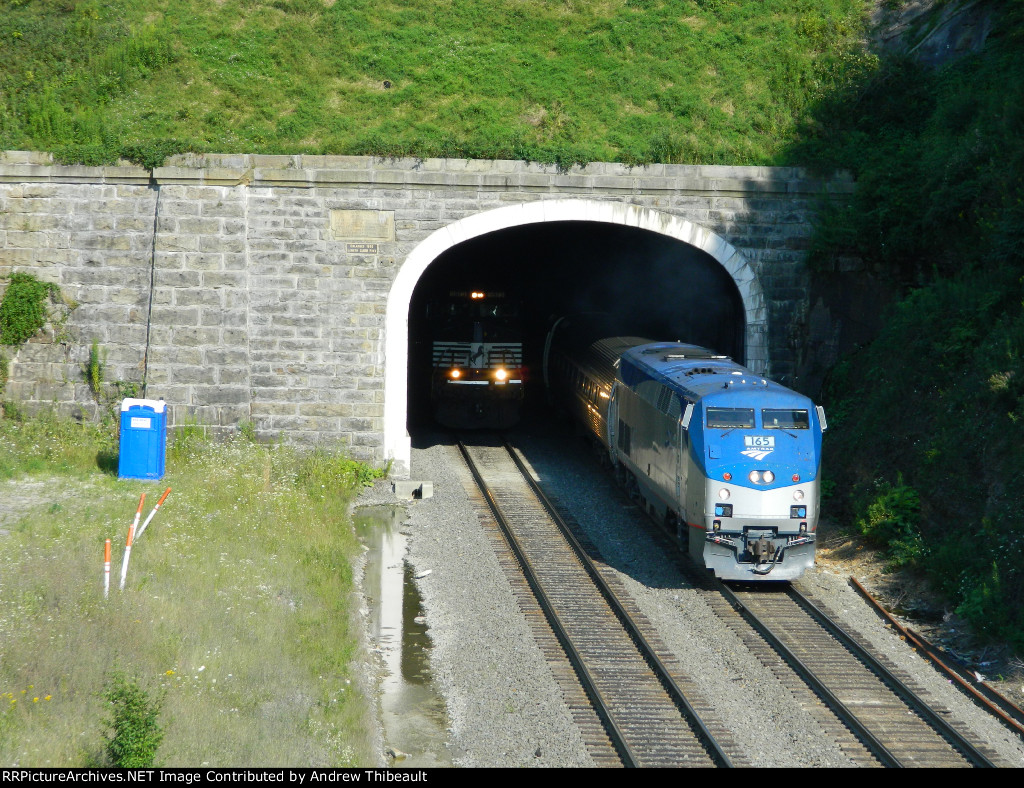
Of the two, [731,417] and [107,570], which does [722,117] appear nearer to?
[731,417]

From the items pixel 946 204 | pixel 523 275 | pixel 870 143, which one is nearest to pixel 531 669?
pixel 946 204

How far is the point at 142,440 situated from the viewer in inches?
672

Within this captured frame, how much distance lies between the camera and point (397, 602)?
1394cm

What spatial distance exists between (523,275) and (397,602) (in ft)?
63.6

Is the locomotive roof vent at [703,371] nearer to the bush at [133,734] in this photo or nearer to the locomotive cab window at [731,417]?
the locomotive cab window at [731,417]

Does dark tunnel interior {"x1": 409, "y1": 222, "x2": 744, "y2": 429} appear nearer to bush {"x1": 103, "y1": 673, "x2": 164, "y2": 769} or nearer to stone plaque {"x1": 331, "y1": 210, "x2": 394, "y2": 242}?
stone plaque {"x1": 331, "y1": 210, "x2": 394, "y2": 242}

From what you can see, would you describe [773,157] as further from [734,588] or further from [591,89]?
[734,588]

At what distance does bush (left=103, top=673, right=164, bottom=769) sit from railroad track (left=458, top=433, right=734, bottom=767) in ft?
13.5

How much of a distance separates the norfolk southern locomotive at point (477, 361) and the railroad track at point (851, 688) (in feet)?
33.1

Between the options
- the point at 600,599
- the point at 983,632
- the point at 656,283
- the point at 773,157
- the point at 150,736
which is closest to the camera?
the point at 150,736

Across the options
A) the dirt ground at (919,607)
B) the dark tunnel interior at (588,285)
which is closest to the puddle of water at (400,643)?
the dirt ground at (919,607)

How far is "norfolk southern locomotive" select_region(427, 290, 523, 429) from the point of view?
2336 centimetres

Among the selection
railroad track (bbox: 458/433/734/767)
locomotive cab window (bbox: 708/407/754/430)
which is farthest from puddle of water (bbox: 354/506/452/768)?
locomotive cab window (bbox: 708/407/754/430)

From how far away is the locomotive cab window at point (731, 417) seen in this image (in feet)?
45.4
